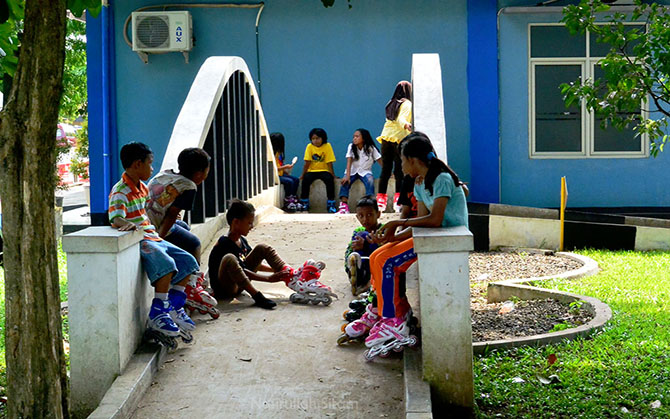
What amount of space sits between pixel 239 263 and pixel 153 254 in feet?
4.03

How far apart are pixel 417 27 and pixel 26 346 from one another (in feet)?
33.7

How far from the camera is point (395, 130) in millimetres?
10062

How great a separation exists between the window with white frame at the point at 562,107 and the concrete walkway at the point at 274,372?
25.4ft

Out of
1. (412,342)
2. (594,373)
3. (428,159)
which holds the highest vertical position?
(428,159)

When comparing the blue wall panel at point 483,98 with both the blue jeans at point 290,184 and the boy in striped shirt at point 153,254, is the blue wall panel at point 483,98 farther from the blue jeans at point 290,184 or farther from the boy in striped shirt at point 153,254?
the boy in striped shirt at point 153,254

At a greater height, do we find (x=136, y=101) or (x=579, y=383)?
(x=136, y=101)

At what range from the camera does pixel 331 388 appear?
459 centimetres

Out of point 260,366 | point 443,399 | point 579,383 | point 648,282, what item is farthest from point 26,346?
point 648,282

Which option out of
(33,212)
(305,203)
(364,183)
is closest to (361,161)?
(364,183)

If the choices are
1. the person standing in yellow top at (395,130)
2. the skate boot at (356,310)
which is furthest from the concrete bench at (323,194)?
the skate boot at (356,310)

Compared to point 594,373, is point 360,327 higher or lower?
higher

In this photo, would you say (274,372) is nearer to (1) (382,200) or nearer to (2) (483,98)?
(1) (382,200)

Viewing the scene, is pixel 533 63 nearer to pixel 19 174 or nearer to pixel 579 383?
pixel 579 383

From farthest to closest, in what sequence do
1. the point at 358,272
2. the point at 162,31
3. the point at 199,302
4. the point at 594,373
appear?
the point at 162,31 → the point at 358,272 → the point at 199,302 → the point at 594,373
